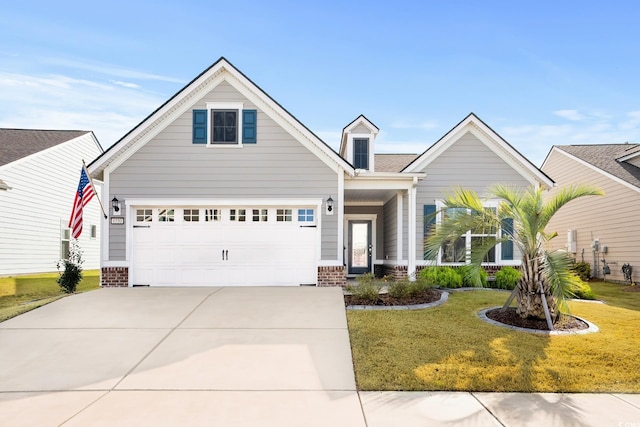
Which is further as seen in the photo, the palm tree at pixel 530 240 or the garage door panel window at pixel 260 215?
the garage door panel window at pixel 260 215

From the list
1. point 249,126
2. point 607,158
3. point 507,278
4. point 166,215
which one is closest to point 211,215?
point 166,215

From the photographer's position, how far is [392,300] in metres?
10.2

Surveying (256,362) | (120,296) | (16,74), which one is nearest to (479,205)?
(256,362)

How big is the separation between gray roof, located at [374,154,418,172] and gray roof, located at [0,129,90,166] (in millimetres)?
15104

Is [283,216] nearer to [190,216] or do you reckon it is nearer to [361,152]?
[190,216]

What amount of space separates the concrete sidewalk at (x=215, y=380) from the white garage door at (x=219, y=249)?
330 centimetres

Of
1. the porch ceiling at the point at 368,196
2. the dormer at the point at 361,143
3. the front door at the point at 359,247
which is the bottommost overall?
the front door at the point at 359,247

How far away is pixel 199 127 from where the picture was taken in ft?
42.0

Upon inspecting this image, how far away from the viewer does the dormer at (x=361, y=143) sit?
14.8m

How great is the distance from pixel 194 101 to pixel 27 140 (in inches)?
498

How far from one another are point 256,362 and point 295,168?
7.55 meters

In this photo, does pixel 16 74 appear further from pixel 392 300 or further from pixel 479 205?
pixel 479 205

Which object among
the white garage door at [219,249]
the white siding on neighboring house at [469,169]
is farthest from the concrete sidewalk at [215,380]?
the white siding on neighboring house at [469,169]

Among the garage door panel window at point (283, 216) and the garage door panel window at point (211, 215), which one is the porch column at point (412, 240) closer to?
the garage door panel window at point (283, 216)
